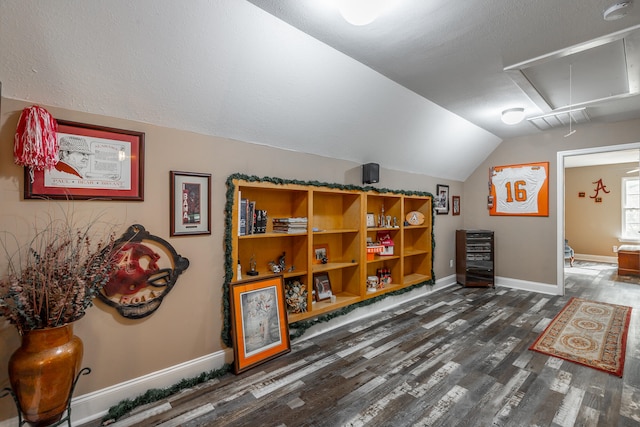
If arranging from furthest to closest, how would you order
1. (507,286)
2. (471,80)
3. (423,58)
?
(507,286), (471,80), (423,58)

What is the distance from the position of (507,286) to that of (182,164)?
5512 millimetres

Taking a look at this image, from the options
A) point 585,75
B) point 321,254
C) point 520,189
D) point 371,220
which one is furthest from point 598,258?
point 321,254

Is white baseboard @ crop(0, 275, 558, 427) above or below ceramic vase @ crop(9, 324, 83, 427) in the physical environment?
below

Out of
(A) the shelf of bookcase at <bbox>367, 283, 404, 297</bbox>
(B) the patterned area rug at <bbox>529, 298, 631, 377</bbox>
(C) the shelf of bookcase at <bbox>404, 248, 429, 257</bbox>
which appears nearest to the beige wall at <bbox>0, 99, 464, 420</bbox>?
(A) the shelf of bookcase at <bbox>367, 283, 404, 297</bbox>

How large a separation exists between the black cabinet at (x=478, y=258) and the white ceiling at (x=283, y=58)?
8.02ft

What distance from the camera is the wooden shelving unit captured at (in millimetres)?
2885

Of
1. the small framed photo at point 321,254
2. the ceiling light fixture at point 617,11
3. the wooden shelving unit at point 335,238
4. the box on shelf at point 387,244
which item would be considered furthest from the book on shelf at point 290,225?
the ceiling light fixture at point 617,11

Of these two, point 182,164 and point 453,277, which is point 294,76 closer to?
point 182,164

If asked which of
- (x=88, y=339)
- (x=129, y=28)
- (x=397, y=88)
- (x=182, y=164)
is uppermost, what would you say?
(x=397, y=88)

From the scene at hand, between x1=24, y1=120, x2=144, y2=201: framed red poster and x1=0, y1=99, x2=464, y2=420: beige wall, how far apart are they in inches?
1.9

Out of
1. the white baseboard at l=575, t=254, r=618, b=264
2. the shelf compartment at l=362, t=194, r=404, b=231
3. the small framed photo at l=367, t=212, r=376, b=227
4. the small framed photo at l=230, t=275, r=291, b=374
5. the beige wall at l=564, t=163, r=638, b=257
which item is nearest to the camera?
the small framed photo at l=230, t=275, r=291, b=374

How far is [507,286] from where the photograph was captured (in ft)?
16.6

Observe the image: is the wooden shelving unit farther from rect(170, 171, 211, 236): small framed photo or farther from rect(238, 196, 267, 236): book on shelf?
rect(170, 171, 211, 236): small framed photo

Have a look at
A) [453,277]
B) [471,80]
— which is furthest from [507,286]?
[471,80]
